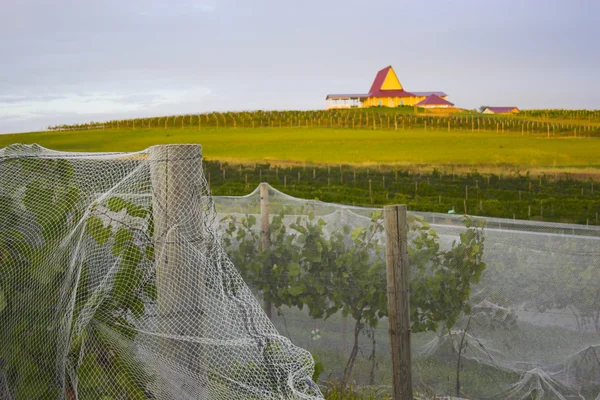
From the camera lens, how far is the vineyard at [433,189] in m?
18.4

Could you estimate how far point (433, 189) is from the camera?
22672 mm

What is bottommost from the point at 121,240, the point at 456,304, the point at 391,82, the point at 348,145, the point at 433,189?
the point at 433,189

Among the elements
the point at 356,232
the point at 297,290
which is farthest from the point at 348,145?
the point at 297,290

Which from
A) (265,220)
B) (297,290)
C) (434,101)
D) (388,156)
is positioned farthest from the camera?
(434,101)

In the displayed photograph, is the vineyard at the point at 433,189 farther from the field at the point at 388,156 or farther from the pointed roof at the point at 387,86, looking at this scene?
the pointed roof at the point at 387,86

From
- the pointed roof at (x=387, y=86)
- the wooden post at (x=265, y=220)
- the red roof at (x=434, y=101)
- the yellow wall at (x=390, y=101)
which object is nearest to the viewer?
the wooden post at (x=265, y=220)

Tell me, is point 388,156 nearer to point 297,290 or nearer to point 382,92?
point 297,290

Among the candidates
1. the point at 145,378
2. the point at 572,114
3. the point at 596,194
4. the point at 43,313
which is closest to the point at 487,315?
the point at 145,378

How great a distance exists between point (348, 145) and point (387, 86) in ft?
174

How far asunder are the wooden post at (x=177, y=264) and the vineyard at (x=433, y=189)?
44.7 feet

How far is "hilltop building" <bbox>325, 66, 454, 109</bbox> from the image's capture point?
8281 cm

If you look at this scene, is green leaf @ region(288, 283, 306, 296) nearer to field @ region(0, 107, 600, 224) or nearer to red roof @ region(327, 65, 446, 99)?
field @ region(0, 107, 600, 224)

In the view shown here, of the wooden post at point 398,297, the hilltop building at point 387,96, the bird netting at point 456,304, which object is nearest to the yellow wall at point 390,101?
the hilltop building at point 387,96

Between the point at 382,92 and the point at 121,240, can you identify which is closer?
the point at 121,240
